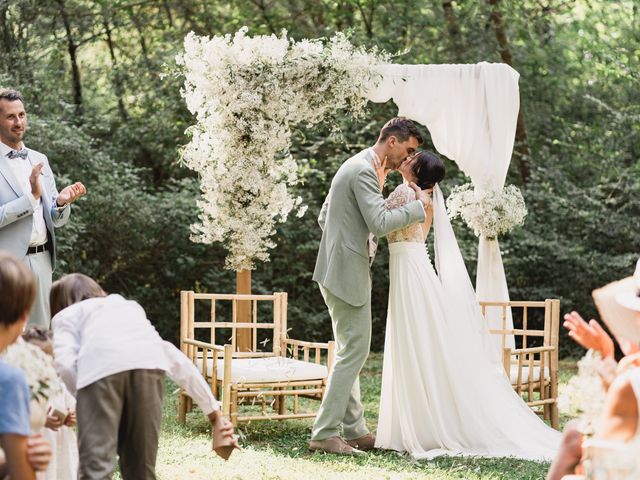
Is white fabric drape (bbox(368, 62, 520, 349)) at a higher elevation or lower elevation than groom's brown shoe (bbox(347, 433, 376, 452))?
higher

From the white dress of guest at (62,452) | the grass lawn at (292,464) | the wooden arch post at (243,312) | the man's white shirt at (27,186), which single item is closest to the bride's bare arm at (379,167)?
the wooden arch post at (243,312)

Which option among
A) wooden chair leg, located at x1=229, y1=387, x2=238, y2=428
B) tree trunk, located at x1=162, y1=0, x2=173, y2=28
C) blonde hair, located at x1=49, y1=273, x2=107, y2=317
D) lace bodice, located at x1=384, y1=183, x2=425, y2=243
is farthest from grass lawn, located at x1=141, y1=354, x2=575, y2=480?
tree trunk, located at x1=162, y1=0, x2=173, y2=28

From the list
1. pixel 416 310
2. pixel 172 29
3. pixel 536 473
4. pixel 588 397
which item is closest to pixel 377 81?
pixel 416 310

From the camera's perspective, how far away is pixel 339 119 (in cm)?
1161

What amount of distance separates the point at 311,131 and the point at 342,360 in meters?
6.49

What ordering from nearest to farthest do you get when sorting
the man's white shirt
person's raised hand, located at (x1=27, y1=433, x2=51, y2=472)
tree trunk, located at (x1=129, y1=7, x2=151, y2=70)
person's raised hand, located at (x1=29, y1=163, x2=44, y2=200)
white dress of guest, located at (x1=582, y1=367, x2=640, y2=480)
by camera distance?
person's raised hand, located at (x1=27, y1=433, x2=51, y2=472) → white dress of guest, located at (x1=582, y1=367, x2=640, y2=480) → person's raised hand, located at (x1=29, y1=163, x2=44, y2=200) → the man's white shirt → tree trunk, located at (x1=129, y1=7, x2=151, y2=70)

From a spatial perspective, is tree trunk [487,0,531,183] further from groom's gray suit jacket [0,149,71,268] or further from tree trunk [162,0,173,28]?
groom's gray suit jacket [0,149,71,268]

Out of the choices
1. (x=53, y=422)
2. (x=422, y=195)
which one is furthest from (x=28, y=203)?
(x=422, y=195)

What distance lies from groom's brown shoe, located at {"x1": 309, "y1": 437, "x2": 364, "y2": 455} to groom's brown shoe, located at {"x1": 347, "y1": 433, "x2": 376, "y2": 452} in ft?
0.67

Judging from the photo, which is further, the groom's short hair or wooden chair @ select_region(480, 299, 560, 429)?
wooden chair @ select_region(480, 299, 560, 429)

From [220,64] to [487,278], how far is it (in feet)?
8.10

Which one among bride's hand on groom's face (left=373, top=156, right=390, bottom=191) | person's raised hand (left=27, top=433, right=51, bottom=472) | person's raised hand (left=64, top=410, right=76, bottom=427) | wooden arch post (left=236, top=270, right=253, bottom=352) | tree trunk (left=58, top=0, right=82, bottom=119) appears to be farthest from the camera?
tree trunk (left=58, top=0, right=82, bottom=119)

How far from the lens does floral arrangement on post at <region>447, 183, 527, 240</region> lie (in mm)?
7035

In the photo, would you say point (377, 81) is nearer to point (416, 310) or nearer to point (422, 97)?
point (422, 97)
